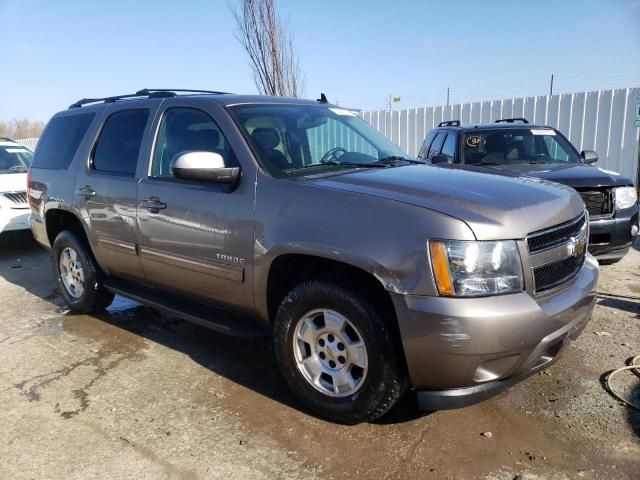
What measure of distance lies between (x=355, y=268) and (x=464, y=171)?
120 cm

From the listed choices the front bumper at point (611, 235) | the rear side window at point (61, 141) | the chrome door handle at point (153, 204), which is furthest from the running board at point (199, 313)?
the front bumper at point (611, 235)

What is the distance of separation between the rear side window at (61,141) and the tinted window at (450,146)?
14.5ft

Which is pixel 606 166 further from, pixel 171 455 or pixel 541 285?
pixel 171 455

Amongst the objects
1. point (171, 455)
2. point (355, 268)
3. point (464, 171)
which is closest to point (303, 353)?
point (355, 268)

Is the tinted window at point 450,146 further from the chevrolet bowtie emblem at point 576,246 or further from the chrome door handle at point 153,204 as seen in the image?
the chrome door handle at point 153,204

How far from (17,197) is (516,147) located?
7.37 meters

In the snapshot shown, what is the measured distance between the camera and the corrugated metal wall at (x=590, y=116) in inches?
409

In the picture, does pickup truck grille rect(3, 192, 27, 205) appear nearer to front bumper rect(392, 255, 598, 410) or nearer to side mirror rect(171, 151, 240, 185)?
side mirror rect(171, 151, 240, 185)

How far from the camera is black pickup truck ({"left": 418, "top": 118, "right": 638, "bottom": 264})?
5215mm

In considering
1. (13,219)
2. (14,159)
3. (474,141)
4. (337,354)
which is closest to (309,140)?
(337,354)

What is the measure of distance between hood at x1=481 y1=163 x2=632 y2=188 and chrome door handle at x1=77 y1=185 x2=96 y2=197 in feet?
12.1

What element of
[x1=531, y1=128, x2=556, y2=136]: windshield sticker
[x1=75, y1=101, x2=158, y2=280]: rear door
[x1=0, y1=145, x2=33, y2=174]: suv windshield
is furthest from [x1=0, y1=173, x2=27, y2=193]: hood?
[x1=531, y1=128, x2=556, y2=136]: windshield sticker

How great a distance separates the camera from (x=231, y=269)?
330 centimetres

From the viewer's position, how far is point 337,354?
2904mm
